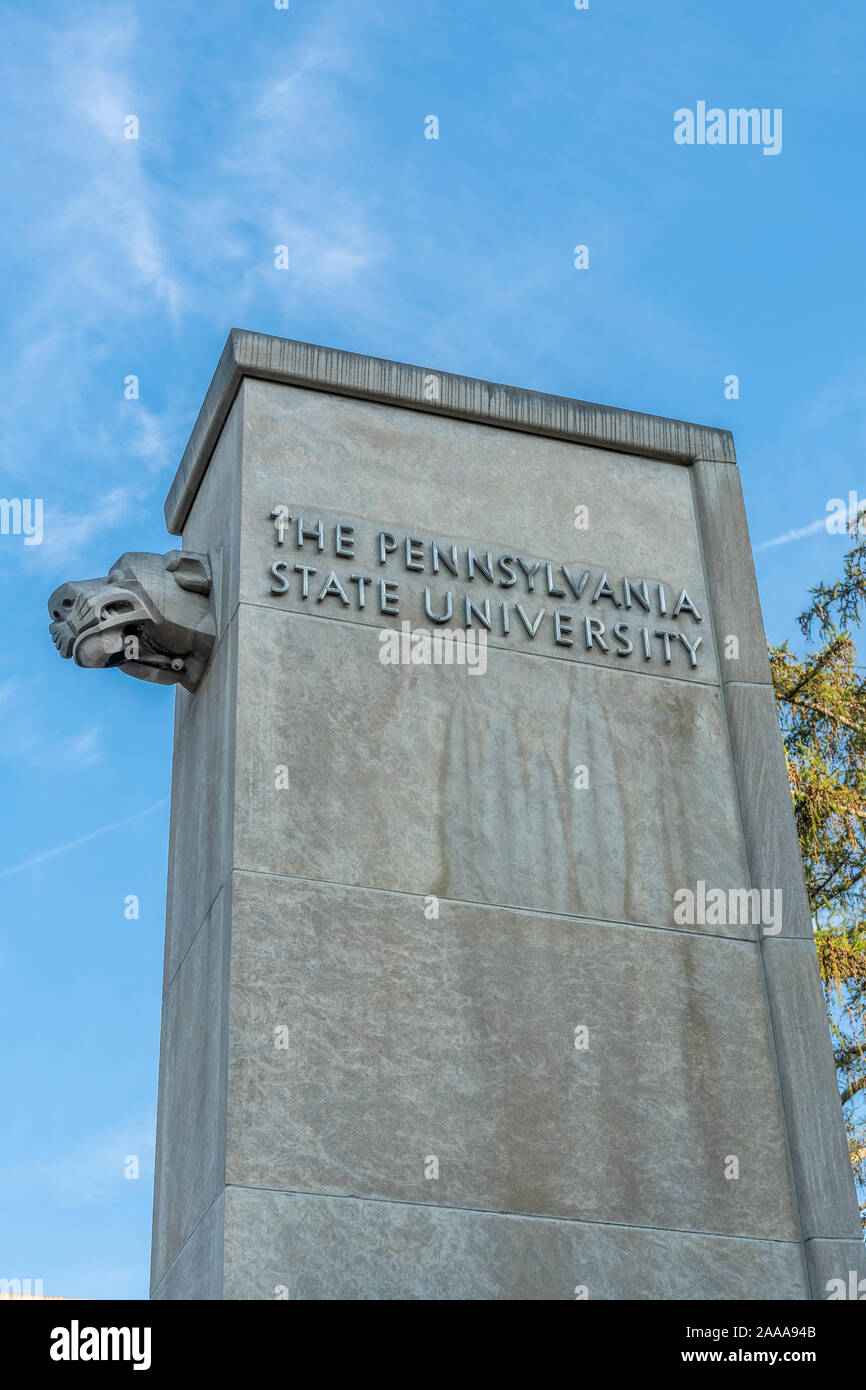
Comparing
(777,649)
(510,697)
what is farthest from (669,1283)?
(777,649)

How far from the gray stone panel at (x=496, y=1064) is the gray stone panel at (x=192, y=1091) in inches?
6.3

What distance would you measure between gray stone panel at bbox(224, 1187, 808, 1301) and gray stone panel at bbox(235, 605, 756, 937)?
4.53 feet

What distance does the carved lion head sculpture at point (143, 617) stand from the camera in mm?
8523

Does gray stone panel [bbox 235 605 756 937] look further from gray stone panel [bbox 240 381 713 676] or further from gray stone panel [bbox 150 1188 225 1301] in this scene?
gray stone panel [bbox 150 1188 225 1301]

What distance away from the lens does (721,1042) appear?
316 inches

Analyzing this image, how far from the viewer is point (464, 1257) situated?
7.09 metres

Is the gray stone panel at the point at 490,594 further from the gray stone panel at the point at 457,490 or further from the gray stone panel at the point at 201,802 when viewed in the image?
the gray stone panel at the point at 201,802

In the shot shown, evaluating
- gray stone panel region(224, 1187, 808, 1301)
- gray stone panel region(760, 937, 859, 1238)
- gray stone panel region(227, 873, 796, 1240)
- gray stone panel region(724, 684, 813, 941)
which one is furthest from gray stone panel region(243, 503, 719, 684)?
gray stone panel region(224, 1187, 808, 1301)

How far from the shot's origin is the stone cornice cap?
29.3 feet

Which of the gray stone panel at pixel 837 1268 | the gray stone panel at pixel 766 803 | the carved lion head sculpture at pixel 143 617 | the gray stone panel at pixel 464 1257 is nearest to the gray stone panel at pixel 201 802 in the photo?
the carved lion head sculpture at pixel 143 617

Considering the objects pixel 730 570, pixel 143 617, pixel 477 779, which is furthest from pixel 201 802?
pixel 730 570

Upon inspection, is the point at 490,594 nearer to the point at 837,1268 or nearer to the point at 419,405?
the point at 419,405

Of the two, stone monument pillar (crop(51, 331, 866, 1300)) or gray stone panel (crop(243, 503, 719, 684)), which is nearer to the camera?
stone monument pillar (crop(51, 331, 866, 1300))

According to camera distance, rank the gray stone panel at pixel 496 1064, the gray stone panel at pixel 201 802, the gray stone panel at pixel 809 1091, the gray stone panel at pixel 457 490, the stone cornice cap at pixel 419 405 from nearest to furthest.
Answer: the gray stone panel at pixel 496 1064, the gray stone panel at pixel 809 1091, the gray stone panel at pixel 201 802, the gray stone panel at pixel 457 490, the stone cornice cap at pixel 419 405
